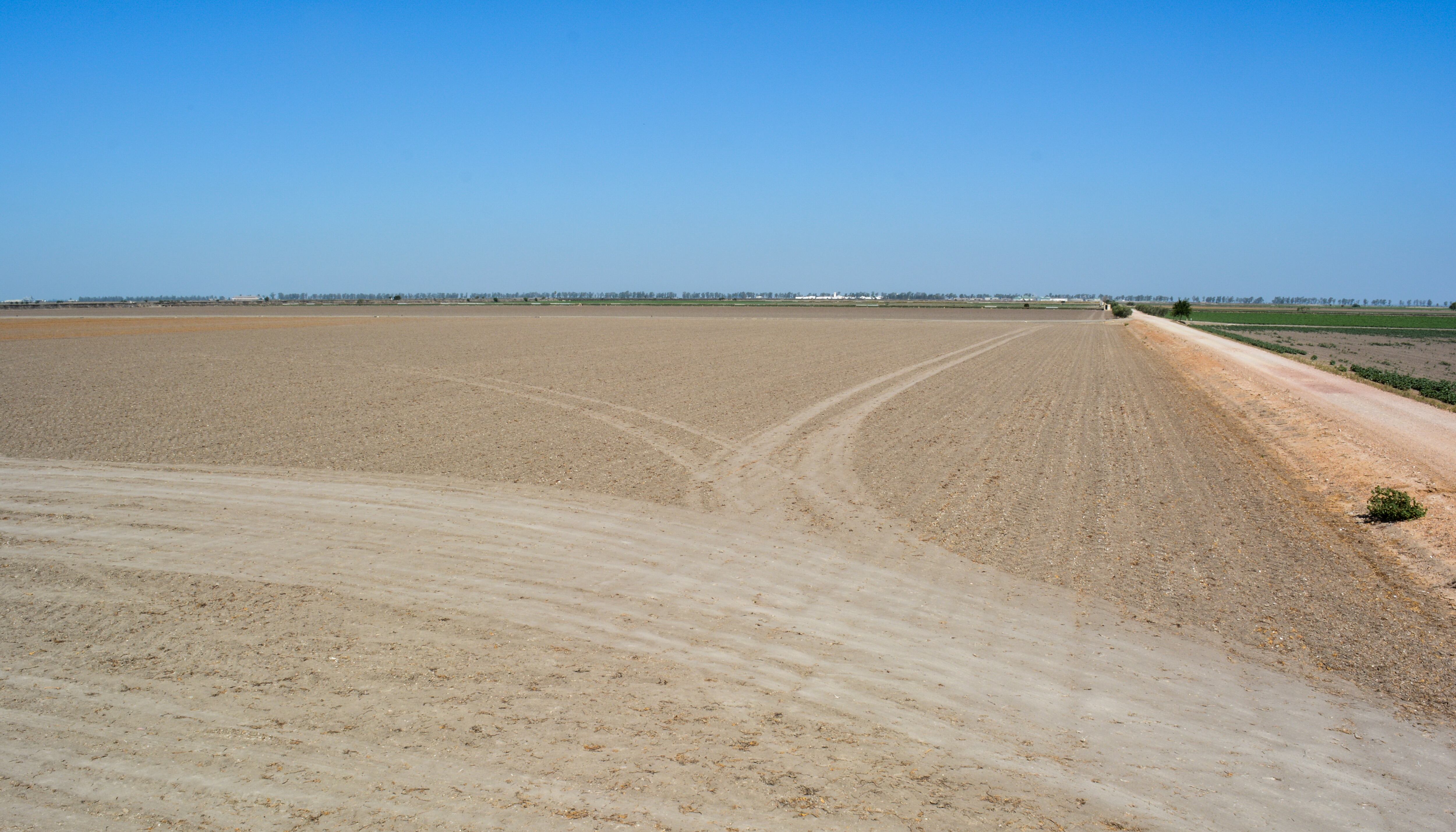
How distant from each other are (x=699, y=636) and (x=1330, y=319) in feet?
440

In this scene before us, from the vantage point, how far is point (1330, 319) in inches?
4493

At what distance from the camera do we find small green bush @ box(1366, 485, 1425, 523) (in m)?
10.2

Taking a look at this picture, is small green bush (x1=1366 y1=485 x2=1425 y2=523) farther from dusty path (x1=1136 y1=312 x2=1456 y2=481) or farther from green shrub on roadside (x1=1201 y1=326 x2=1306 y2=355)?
green shrub on roadside (x1=1201 y1=326 x2=1306 y2=355)

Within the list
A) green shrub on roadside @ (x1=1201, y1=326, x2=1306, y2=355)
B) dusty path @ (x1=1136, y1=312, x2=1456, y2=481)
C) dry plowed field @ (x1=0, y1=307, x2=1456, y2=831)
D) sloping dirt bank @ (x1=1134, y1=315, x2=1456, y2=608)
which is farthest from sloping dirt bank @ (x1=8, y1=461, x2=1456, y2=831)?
green shrub on roadside @ (x1=1201, y1=326, x2=1306, y2=355)

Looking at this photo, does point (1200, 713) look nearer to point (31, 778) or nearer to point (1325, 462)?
point (31, 778)

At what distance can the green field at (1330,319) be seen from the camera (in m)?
93.9

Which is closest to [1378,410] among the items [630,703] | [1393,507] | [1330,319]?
[1393,507]

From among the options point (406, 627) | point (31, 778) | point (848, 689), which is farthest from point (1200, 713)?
point (31, 778)

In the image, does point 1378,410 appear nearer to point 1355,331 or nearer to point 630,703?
point 630,703

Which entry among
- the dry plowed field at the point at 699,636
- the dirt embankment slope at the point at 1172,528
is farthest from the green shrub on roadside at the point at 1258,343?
the dry plowed field at the point at 699,636

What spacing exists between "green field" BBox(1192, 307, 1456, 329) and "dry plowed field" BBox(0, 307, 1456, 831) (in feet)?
305

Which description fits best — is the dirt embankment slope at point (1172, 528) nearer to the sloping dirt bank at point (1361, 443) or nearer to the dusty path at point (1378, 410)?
the sloping dirt bank at point (1361, 443)

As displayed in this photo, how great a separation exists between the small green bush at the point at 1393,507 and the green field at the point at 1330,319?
9063 centimetres

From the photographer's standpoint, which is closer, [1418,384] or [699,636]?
[699,636]
